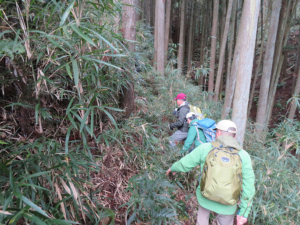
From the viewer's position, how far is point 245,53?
2271mm

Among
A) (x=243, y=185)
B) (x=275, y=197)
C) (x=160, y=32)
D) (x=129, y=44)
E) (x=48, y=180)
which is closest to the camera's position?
(x=48, y=180)

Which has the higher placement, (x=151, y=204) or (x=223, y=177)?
(x=223, y=177)

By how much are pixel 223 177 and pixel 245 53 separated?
173 cm

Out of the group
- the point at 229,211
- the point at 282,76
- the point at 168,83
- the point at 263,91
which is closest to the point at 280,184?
the point at 229,211

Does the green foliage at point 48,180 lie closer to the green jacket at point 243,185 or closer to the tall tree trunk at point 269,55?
the green jacket at point 243,185

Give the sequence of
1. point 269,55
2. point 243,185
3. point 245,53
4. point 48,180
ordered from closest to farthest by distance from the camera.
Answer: point 48,180, point 243,185, point 245,53, point 269,55

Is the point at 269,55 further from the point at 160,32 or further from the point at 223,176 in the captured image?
the point at 223,176

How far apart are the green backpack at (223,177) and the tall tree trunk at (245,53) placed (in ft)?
3.91

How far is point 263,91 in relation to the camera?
4121mm

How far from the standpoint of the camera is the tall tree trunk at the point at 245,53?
7.25 ft

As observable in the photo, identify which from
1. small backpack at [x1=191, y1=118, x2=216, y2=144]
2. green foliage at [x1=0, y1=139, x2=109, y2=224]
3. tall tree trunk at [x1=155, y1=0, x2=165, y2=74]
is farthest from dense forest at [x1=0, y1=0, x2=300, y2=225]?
tall tree trunk at [x1=155, y1=0, x2=165, y2=74]

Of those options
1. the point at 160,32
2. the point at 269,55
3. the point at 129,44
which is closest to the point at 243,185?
the point at 129,44

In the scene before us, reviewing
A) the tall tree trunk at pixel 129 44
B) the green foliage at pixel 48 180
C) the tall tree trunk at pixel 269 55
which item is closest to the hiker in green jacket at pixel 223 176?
the green foliage at pixel 48 180

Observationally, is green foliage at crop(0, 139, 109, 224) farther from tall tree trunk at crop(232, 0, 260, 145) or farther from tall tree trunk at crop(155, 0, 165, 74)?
tall tree trunk at crop(155, 0, 165, 74)
